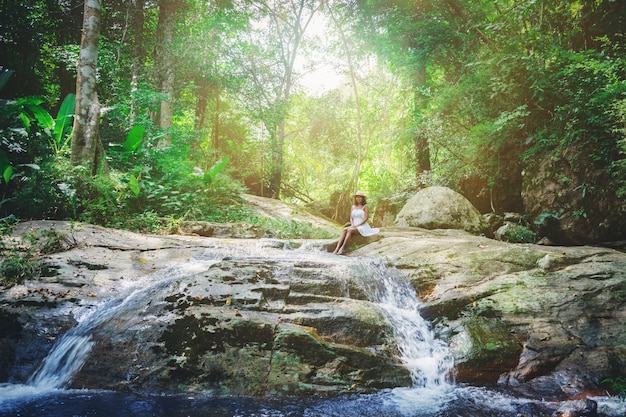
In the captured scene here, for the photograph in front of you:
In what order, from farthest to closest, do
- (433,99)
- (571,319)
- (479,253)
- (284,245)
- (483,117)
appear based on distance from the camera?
(433,99) → (483,117) → (284,245) → (479,253) → (571,319)

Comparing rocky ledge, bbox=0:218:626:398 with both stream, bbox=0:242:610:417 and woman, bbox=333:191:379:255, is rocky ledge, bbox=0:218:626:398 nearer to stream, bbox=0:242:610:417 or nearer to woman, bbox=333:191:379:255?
stream, bbox=0:242:610:417

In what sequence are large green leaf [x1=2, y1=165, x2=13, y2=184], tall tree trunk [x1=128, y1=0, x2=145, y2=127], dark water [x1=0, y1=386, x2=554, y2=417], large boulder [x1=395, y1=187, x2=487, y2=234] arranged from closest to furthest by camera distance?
dark water [x1=0, y1=386, x2=554, y2=417], large green leaf [x1=2, y1=165, x2=13, y2=184], large boulder [x1=395, y1=187, x2=487, y2=234], tall tree trunk [x1=128, y1=0, x2=145, y2=127]

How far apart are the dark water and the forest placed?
4514mm

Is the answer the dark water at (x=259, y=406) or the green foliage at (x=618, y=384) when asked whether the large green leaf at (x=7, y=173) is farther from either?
the green foliage at (x=618, y=384)

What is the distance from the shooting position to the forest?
27.1 ft

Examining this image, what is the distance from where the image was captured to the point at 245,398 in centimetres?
350

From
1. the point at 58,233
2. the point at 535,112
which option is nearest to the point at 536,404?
the point at 58,233

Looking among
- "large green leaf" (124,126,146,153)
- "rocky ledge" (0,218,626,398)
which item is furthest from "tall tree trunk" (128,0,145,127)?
"rocky ledge" (0,218,626,398)

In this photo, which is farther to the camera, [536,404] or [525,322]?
[525,322]

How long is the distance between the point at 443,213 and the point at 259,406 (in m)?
8.63

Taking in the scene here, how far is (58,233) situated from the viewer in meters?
6.02

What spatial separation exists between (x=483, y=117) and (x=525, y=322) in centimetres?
810

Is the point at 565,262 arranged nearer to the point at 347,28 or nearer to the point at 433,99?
the point at 433,99

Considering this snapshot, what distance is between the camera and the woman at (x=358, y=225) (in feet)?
26.9
